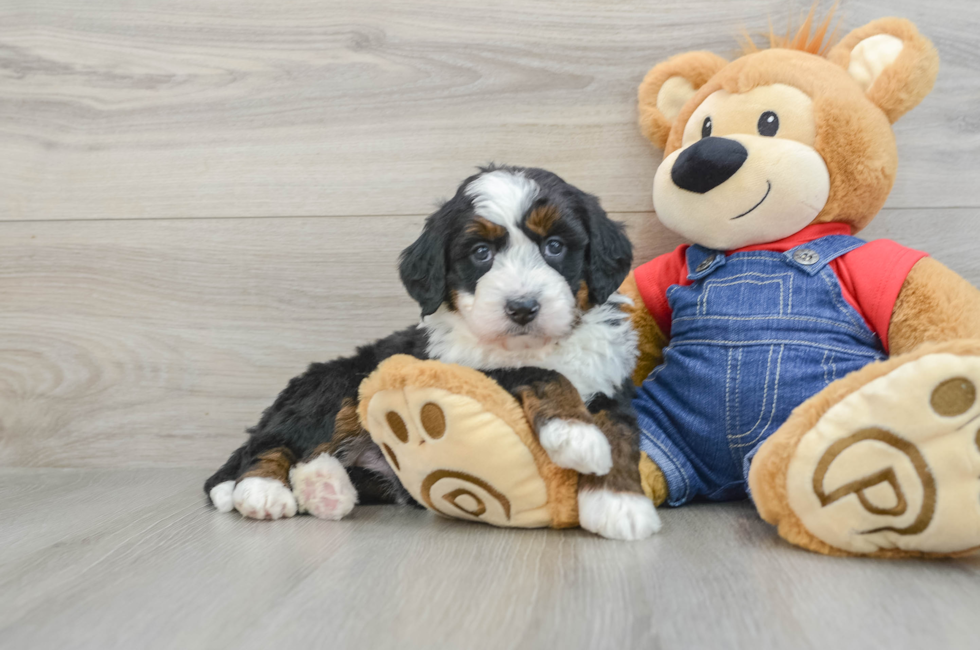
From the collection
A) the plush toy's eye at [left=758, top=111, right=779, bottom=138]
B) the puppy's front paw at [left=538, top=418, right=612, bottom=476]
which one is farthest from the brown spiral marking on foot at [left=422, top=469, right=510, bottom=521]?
the plush toy's eye at [left=758, top=111, right=779, bottom=138]

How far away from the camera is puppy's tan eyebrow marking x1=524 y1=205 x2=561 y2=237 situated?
1347 millimetres

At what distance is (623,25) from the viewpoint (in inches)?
74.4

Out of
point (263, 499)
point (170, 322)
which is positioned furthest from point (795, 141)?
point (170, 322)

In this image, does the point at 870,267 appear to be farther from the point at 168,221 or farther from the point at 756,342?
the point at 168,221

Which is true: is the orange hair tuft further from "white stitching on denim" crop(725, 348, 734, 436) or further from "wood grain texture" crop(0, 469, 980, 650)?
"wood grain texture" crop(0, 469, 980, 650)

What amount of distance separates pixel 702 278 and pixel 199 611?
1.14 m

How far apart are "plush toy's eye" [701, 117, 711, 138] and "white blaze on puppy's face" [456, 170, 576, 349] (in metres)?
0.46

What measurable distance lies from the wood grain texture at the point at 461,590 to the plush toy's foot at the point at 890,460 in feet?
0.18

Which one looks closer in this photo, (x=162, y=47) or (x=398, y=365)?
(x=398, y=365)

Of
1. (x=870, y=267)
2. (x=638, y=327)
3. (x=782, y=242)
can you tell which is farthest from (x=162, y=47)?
(x=870, y=267)

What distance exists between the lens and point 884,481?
41.5 inches

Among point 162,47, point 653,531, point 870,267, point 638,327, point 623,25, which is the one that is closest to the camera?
point 653,531

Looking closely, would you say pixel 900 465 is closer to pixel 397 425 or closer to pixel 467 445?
pixel 467 445

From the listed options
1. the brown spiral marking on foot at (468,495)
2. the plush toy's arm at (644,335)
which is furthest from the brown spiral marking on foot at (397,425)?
the plush toy's arm at (644,335)
